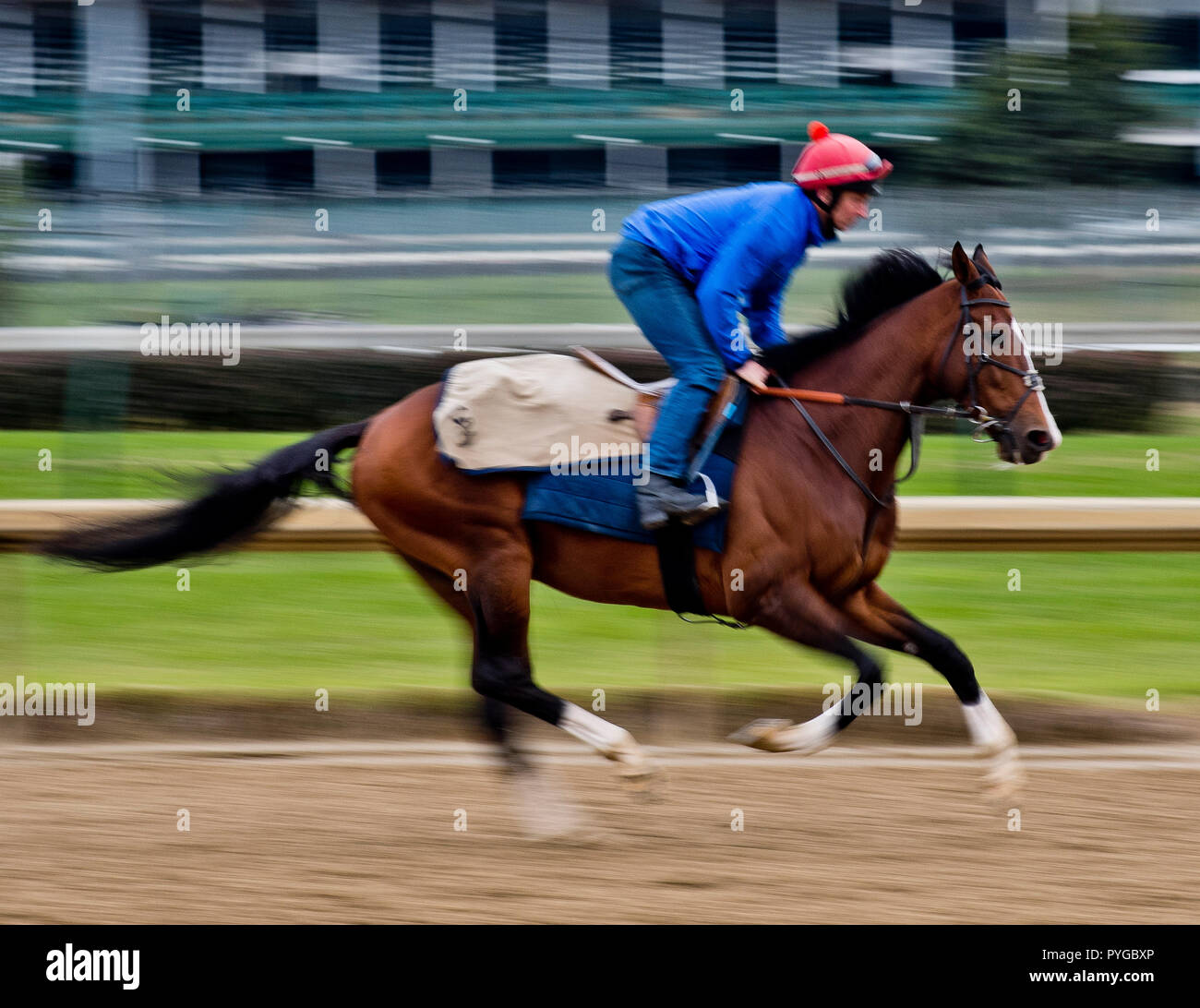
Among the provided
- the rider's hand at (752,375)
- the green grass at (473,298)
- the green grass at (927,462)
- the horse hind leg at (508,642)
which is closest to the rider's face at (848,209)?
the rider's hand at (752,375)

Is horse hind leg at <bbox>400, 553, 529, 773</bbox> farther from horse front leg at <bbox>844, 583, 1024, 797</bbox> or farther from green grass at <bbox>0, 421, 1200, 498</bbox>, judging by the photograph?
green grass at <bbox>0, 421, 1200, 498</bbox>

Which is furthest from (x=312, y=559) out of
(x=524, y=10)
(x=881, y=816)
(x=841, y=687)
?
(x=524, y=10)

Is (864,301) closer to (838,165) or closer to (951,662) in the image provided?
(838,165)

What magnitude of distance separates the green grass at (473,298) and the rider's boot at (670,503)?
3337mm

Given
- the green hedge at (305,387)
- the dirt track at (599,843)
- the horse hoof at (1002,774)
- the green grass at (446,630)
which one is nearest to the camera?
the dirt track at (599,843)

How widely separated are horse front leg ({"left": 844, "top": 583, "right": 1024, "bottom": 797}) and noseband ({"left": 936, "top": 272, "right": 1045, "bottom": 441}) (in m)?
0.54

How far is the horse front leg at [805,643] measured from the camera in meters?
4.12

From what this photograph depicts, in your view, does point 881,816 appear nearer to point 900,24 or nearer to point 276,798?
point 276,798

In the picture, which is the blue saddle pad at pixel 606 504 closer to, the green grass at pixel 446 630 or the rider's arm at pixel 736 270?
the rider's arm at pixel 736 270

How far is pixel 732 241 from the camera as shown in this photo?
4203 mm

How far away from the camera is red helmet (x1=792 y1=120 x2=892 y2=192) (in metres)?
4.19

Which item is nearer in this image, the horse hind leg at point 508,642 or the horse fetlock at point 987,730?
the horse fetlock at point 987,730

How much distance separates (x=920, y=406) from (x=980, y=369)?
0.21 meters

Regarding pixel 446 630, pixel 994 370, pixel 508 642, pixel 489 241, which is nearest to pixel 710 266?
pixel 994 370
